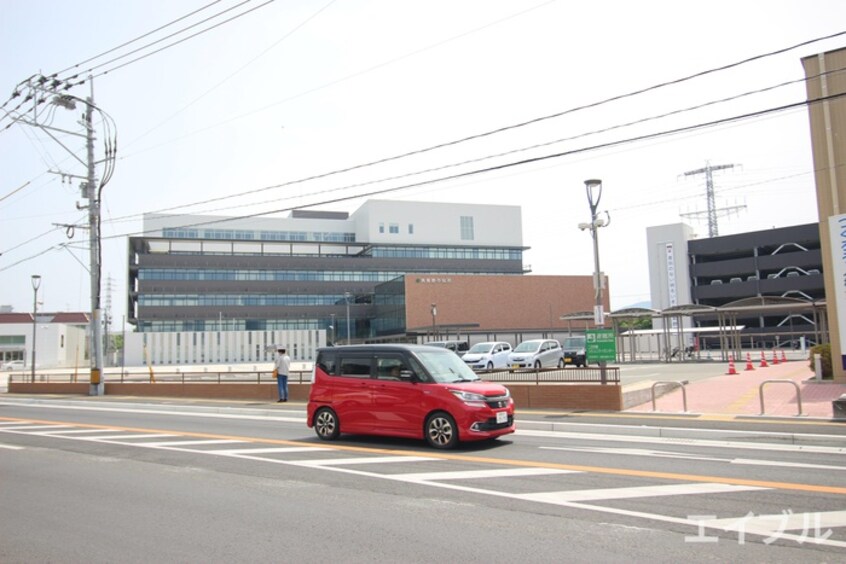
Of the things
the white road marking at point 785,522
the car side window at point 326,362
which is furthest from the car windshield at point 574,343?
the white road marking at point 785,522

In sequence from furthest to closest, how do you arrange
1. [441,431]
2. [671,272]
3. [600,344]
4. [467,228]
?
[467,228]
[671,272]
[600,344]
[441,431]

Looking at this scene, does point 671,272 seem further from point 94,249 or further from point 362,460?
point 362,460

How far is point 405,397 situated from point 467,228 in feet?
298

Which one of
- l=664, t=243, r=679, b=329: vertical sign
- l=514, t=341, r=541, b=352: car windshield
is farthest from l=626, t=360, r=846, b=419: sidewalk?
l=664, t=243, r=679, b=329: vertical sign

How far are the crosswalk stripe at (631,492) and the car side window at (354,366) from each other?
510 cm

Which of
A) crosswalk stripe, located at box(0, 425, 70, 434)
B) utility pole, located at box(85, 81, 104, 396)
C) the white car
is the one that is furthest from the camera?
the white car

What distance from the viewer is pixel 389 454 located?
10.5m

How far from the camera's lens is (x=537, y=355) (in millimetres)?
33219

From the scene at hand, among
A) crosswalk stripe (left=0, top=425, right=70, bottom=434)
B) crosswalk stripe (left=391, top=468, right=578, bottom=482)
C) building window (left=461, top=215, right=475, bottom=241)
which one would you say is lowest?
crosswalk stripe (left=391, top=468, right=578, bottom=482)

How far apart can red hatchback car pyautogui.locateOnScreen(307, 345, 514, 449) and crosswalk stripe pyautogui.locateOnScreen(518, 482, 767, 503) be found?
3.24 meters

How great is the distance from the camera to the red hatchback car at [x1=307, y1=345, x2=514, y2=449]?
10.6m

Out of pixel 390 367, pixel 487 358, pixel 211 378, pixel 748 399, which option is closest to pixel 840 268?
pixel 748 399

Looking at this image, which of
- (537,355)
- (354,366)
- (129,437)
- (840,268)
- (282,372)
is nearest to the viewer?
(354,366)

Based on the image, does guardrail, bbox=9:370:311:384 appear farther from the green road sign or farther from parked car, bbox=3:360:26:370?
parked car, bbox=3:360:26:370
